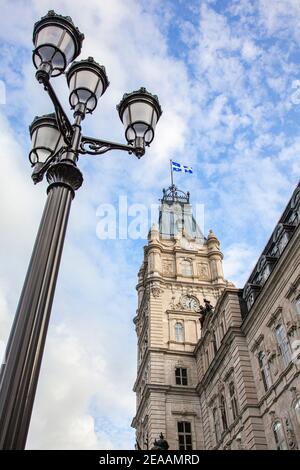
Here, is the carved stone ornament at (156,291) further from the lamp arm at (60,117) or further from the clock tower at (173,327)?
the lamp arm at (60,117)

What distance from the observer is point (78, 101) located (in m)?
8.63

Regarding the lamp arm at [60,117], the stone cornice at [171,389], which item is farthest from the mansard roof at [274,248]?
the lamp arm at [60,117]

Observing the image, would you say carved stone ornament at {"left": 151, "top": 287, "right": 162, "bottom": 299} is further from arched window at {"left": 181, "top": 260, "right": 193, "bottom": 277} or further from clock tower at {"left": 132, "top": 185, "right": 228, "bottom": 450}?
arched window at {"left": 181, "top": 260, "right": 193, "bottom": 277}

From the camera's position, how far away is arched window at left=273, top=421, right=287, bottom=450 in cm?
2344

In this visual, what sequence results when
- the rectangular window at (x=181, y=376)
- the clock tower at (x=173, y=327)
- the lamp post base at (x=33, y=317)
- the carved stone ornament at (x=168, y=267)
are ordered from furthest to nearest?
the carved stone ornament at (x=168, y=267), the rectangular window at (x=181, y=376), the clock tower at (x=173, y=327), the lamp post base at (x=33, y=317)

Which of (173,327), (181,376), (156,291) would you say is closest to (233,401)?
(181,376)

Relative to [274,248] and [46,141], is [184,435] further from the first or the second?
[46,141]

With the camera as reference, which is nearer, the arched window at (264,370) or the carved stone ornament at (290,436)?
the carved stone ornament at (290,436)

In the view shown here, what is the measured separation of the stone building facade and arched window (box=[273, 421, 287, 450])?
0.18 feet

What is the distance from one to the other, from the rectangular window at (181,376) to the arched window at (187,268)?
12503 millimetres

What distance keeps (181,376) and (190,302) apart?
9.15 metres

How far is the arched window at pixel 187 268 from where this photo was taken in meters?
50.5
